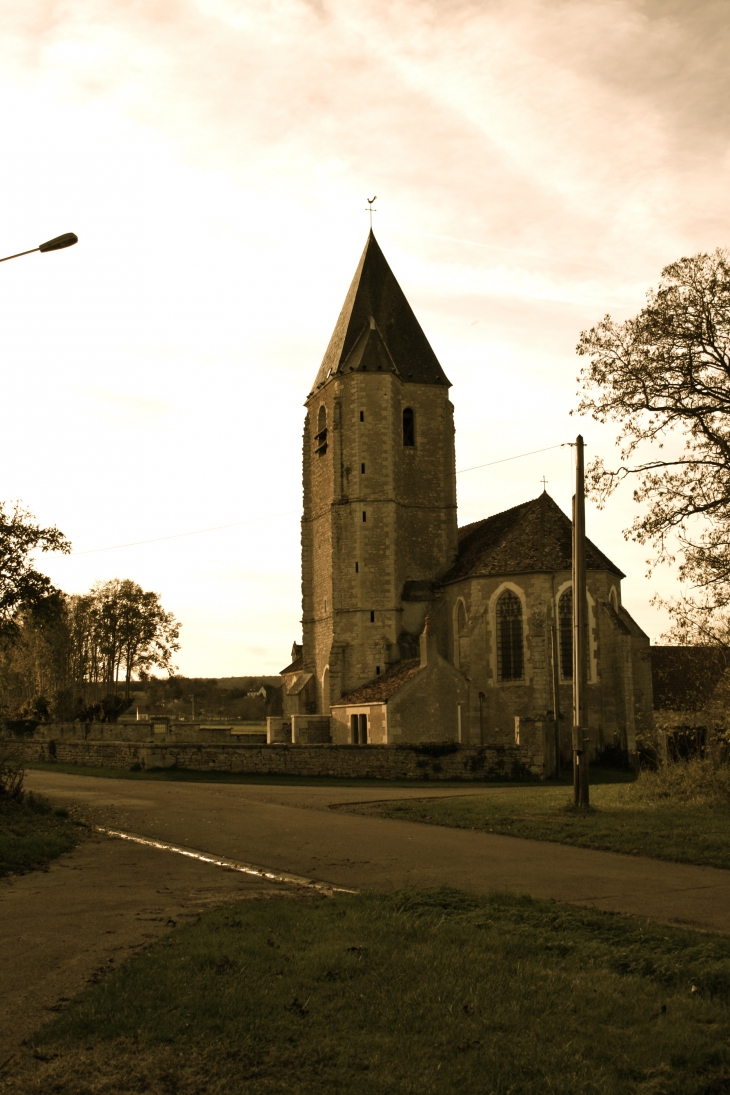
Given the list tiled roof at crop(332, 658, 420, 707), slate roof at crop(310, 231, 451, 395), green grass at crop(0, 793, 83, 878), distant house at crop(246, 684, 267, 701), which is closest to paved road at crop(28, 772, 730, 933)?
green grass at crop(0, 793, 83, 878)

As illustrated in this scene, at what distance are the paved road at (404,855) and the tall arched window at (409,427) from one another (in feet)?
91.5

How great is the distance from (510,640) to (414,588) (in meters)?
6.61

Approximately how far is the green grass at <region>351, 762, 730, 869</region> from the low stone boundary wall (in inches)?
297

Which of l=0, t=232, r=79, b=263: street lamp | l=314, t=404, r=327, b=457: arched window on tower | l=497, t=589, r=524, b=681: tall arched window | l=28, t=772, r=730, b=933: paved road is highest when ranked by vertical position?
l=314, t=404, r=327, b=457: arched window on tower

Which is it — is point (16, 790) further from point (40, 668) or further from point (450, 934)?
point (40, 668)

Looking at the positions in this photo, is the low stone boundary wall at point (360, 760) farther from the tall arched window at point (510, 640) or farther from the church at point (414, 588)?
the tall arched window at point (510, 640)

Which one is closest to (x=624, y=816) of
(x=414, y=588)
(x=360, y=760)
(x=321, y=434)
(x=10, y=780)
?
(x=10, y=780)

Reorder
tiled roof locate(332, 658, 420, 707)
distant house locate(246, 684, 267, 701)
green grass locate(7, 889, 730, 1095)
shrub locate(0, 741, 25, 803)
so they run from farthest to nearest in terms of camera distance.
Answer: distant house locate(246, 684, 267, 701), tiled roof locate(332, 658, 420, 707), shrub locate(0, 741, 25, 803), green grass locate(7, 889, 730, 1095)

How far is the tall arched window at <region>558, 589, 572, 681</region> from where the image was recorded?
129ft

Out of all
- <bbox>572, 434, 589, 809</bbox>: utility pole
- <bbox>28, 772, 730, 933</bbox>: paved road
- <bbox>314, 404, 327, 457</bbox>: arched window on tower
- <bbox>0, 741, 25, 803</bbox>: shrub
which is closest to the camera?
<bbox>28, 772, 730, 933</bbox>: paved road

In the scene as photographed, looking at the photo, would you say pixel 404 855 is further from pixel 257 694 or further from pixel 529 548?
pixel 257 694

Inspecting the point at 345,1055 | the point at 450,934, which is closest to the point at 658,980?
the point at 450,934

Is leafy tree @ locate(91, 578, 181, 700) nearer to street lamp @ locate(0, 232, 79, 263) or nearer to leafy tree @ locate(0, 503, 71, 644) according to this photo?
leafy tree @ locate(0, 503, 71, 644)

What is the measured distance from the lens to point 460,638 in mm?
41312
